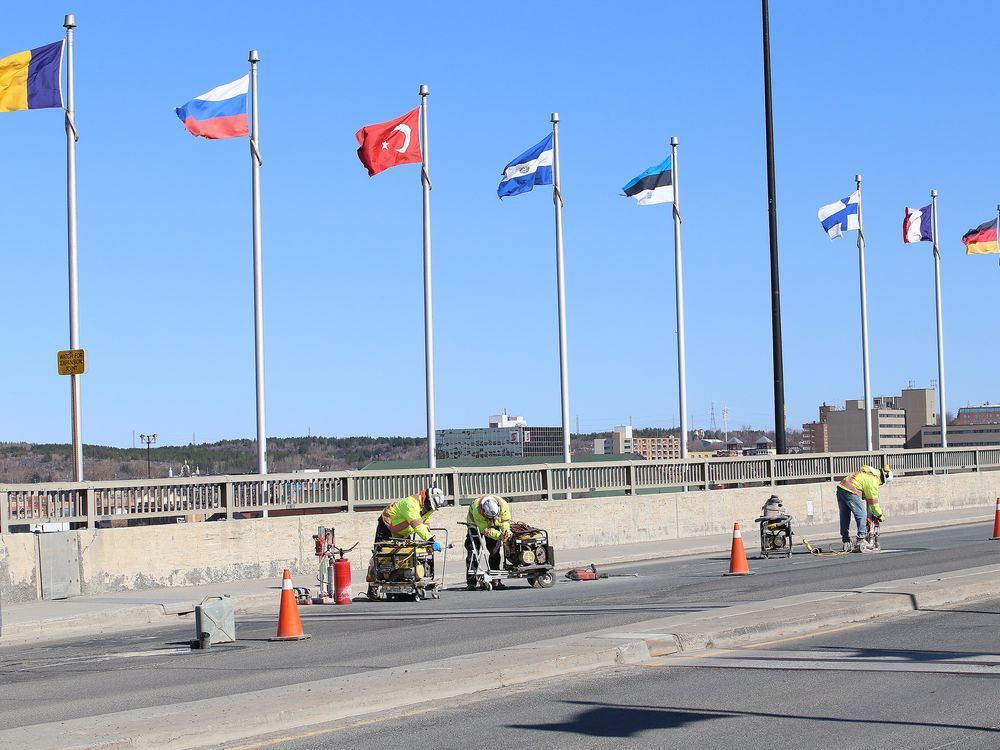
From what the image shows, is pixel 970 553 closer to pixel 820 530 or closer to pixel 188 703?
pixel 820 530

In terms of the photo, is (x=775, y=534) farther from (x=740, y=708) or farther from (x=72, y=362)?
(x=740, y=708)

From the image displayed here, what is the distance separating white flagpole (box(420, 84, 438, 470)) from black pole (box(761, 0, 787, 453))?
916 centimetres

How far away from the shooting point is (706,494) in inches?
1195

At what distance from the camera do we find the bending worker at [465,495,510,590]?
1997 cm

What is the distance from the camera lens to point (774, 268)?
109 ft

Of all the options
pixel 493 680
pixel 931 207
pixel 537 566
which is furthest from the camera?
pixel 931 207

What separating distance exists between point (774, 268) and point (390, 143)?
415 inches

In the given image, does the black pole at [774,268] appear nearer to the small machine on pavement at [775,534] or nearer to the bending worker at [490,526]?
the small machine on pavement at [775,534]

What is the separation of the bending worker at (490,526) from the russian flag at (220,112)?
982 centimetres

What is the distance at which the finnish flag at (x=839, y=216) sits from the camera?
3947cm

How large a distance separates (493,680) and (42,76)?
55.1ft

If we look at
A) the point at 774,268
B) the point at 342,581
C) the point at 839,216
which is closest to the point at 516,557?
Answer: the point at 342,581

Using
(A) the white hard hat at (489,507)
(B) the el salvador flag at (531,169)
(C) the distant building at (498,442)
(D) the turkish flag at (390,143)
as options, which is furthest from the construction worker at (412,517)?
(C) the distant building at (498,442)

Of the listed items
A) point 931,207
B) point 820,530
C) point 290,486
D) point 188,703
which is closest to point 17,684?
point 188,703
